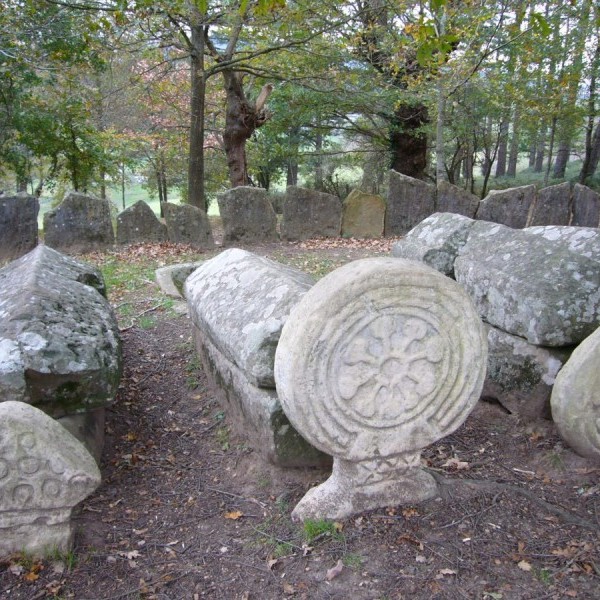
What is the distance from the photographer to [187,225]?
29.9 feet

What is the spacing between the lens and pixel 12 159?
35.6 ft

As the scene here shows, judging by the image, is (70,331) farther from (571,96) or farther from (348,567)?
(571,96)

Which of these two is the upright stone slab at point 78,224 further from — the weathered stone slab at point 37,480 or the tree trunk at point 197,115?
the weathered stone slab at point 37,480

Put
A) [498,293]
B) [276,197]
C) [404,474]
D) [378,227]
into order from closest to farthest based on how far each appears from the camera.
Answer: [404,474], [498,293], [378,227], [276,197]

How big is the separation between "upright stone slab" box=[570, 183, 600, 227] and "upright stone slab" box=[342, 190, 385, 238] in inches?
133

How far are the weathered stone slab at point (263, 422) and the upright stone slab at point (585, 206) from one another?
27.1ft

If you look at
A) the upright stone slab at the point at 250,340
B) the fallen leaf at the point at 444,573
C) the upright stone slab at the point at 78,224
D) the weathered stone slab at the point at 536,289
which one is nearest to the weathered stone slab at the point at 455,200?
the upright stone slab at the point at 78,224

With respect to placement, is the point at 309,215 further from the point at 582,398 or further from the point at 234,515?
the point at 234,515

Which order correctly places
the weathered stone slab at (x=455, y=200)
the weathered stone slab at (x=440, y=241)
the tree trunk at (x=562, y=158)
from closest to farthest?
the weathered stone slab at (x=440, y=241), the weathered stone slab at (x=455, y=200), the tree trunk at (x=562, y=158)

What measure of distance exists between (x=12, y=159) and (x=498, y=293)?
9968 millimetres

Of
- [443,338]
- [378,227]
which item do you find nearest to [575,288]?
[443,338]

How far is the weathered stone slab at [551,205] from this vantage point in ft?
32.1

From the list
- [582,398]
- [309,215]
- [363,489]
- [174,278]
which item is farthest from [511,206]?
[363,489]

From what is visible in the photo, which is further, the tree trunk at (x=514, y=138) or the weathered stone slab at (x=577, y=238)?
the tree trunk at (x=514, y=138)
